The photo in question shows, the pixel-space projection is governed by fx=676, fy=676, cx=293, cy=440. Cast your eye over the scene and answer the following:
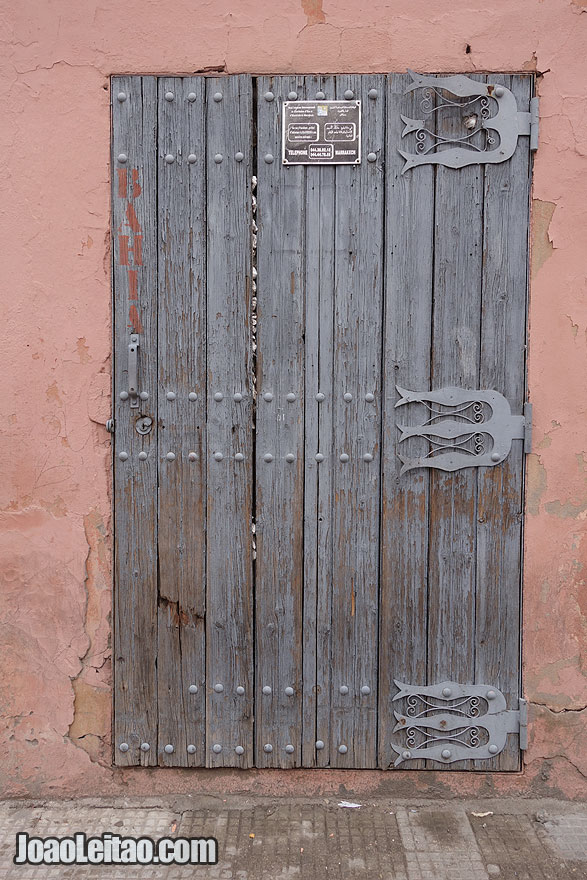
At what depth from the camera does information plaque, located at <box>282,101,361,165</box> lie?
2.22 meters

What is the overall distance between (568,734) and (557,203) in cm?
179

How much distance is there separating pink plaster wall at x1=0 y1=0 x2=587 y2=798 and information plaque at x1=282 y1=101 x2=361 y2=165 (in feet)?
0.43

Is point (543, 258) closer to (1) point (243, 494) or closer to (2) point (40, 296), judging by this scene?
(1) point (243, 494)

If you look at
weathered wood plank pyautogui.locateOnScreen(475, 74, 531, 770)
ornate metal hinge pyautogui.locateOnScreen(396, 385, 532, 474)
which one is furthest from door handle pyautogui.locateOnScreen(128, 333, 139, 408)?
weathered wood plank pyautogui.locateOnScreen(475, 74, 531, 770)

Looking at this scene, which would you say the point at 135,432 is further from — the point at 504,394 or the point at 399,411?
the point at 504,394

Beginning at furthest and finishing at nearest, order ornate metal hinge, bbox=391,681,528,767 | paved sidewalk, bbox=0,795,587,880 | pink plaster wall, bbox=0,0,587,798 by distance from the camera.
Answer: ornate metal hinge, bbox=391,681,528,767, pink plaster wall, bbox=0,0,587,798, paved sidewalk, bbox=0,795,587,880

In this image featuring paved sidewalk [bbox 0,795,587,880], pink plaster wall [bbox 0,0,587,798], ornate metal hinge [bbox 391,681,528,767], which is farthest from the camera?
ornate metal hinge [bbox 391,681,528,767]

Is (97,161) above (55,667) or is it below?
above

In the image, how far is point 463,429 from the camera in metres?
2.28

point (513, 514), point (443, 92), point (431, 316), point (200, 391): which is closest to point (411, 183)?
point (443, 92)

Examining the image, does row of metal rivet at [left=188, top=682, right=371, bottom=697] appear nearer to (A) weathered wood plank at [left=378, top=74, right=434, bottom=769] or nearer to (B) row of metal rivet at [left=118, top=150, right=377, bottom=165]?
(A) weathered wood plank at [left=378, top=74, right=434, bottom=769]

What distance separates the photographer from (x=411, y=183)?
2248 mm

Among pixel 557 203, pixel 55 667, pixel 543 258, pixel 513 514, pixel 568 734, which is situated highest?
pixel 557 203

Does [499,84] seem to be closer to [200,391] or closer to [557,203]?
[557,203]
